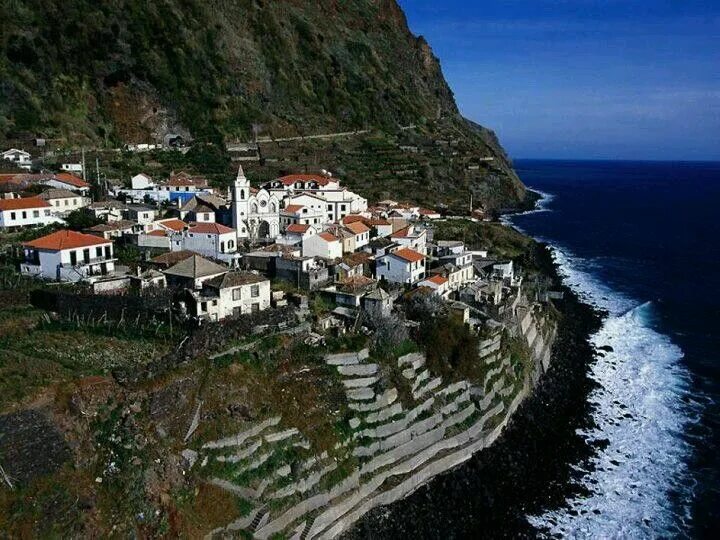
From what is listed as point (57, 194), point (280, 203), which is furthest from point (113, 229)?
point (280, 203)

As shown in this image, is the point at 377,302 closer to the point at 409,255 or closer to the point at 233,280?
the point at 409,255

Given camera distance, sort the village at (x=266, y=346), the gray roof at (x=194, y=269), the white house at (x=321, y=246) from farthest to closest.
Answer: the white house at (x=321, y=246)
the gray roof at (x=194, y=269)
the village at (x=266, y=346)

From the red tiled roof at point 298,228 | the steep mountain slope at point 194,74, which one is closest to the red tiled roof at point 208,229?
the red tiled roof at point 298,228

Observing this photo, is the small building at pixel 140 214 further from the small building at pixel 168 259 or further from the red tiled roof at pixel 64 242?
the red tiled roof at pixel 64 242

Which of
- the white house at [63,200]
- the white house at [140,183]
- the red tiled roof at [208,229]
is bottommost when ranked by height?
the red tiled roof at [208,229]

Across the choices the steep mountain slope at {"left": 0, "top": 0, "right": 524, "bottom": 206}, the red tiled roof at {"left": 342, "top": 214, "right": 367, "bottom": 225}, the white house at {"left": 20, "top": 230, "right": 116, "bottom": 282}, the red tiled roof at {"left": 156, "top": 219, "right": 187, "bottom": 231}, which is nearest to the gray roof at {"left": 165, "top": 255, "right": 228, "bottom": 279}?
the white house at {"left": 20, "top": 230, "right": 116, "bottom": 282}

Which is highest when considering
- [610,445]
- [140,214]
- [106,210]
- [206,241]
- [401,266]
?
[106,210]

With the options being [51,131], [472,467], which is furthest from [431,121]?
[472,467]
